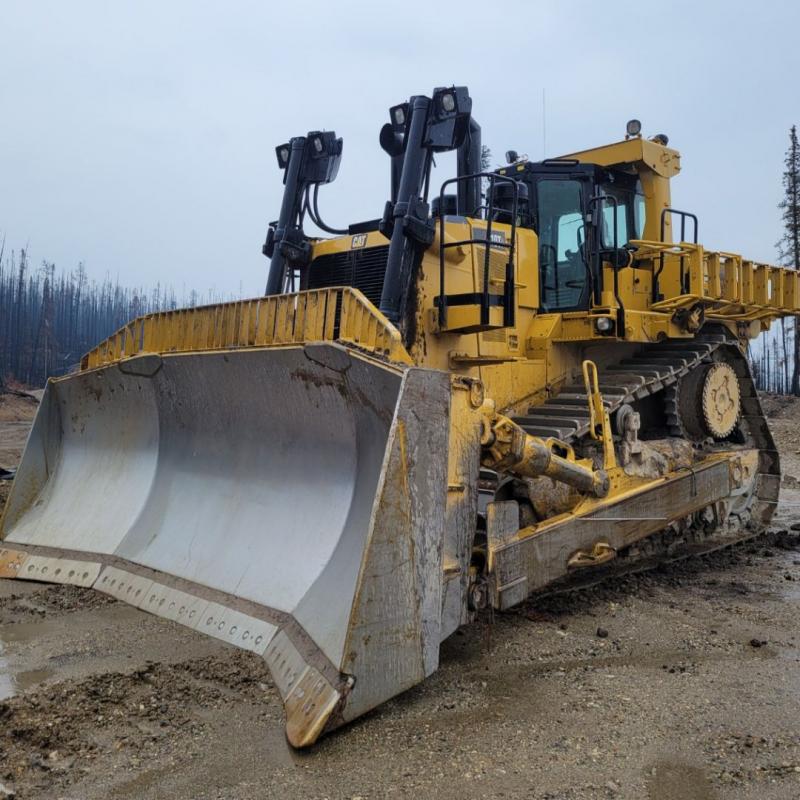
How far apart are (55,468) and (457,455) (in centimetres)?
376

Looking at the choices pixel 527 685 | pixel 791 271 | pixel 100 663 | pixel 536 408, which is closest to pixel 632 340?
pixel 536 408

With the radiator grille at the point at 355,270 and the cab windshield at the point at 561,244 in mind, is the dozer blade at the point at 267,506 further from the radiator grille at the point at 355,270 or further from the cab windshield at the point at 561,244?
the cab windshield at the point at 561,244

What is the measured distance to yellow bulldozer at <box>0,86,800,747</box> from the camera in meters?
3.54

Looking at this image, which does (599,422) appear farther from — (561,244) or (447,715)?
(447,715)

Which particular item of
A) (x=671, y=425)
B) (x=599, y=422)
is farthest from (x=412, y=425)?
(x=671, y=425)

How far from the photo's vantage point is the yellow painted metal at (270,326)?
3.99 meters

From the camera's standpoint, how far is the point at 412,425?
3.46m

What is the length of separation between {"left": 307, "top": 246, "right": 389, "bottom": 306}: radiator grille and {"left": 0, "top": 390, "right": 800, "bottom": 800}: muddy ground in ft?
7.95

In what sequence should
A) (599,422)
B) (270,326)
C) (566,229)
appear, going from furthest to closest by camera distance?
(566,229) → (599,422) → (270,326)

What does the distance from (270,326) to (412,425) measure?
1404mm

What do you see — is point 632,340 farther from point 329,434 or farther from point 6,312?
point 6,312

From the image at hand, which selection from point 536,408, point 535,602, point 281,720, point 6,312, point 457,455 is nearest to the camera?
point 281,720

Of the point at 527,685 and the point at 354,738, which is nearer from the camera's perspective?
the point at 354,738

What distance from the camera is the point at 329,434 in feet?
14.1
